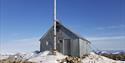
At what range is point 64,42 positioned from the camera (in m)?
36.4

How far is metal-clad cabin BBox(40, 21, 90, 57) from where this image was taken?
35750mm

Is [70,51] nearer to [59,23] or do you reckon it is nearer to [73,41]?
[73,41]

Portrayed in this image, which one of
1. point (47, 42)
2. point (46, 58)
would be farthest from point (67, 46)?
point (46, 58)

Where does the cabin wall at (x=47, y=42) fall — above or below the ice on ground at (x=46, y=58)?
above

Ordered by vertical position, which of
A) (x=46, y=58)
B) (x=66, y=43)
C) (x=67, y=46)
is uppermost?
(x=66, y=43)

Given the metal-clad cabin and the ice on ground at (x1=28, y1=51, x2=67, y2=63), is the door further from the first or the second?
the ice on ground at (x1=28, y1=51, x2=67, y2=63)

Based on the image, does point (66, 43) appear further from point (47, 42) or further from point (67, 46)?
point (47, 42)

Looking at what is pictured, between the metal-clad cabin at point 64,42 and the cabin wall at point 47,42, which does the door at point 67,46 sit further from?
the cabin wall at point 47,42

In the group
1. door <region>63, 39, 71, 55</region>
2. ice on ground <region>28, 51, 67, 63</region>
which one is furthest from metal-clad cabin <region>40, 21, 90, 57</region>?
ice on ground <region>28, 51, 67, 63</region>

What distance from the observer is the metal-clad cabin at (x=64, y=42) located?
3575cm

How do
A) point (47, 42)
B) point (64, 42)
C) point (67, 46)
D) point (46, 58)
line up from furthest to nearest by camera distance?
1. point (47, 42)
2. point (64, 42)
3. point (67, 46)
4. point (46, 58)

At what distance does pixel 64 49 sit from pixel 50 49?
1906 mm

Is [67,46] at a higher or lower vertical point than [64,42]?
lower

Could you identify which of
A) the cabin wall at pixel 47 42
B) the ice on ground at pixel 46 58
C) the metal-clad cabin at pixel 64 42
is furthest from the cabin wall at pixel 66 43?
the ice on ground at pixel 46 58
